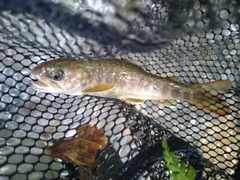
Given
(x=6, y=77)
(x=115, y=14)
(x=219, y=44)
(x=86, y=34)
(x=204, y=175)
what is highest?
(x=219, y=44)

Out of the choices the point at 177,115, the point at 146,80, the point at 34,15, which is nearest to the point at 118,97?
the point at 146,80

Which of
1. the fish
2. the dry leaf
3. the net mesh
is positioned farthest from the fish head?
the dry leaf

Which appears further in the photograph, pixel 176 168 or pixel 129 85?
pixel 129 85

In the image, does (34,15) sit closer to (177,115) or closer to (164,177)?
(177,115)

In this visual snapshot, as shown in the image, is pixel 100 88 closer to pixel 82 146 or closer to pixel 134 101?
pixel 134 101

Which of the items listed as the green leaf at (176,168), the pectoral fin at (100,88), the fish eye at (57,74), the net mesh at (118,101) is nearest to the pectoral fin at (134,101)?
the net mesh at (118,101)

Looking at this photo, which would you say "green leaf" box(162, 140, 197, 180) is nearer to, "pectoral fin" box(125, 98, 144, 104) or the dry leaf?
the dry leaf

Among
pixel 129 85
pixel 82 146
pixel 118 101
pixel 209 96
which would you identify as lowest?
pixel 82 146

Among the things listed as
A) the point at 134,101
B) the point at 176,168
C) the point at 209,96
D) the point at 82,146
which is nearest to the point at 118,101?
the point at 134,101
